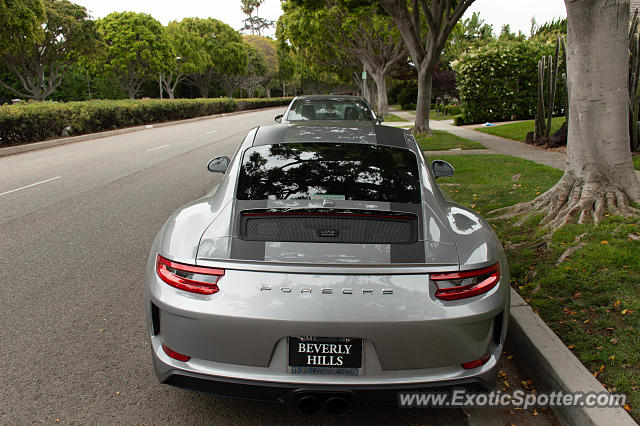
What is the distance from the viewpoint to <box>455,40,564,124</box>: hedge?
2316 cm

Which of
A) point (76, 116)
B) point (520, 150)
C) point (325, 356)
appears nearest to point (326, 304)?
A: point (325, 356)

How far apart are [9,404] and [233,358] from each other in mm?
1540

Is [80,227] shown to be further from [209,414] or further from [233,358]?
[233,358]

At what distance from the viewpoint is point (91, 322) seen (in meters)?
4.18

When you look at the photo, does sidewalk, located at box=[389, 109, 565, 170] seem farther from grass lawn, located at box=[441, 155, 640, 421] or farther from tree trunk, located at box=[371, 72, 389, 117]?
tree trunk, located at box=[371, 72, 389, 117]

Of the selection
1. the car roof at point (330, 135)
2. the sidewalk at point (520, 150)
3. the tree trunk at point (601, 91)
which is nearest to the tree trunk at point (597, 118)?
the tree trunk at point (601, 91)

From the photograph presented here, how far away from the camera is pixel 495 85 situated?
2370 centimetres

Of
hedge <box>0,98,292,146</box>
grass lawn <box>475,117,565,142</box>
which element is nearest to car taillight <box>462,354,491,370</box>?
grass lawn <box>475,117,565,142</box>

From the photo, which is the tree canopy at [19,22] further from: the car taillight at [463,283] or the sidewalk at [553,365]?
the car taillight at [463,283]

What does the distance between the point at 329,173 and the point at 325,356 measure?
Answer: 124 cm

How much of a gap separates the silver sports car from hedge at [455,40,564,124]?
883 inches

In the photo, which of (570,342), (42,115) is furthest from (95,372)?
(42,115)

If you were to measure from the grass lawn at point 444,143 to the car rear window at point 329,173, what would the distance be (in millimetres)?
11377

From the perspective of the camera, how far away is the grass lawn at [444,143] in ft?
48.6
